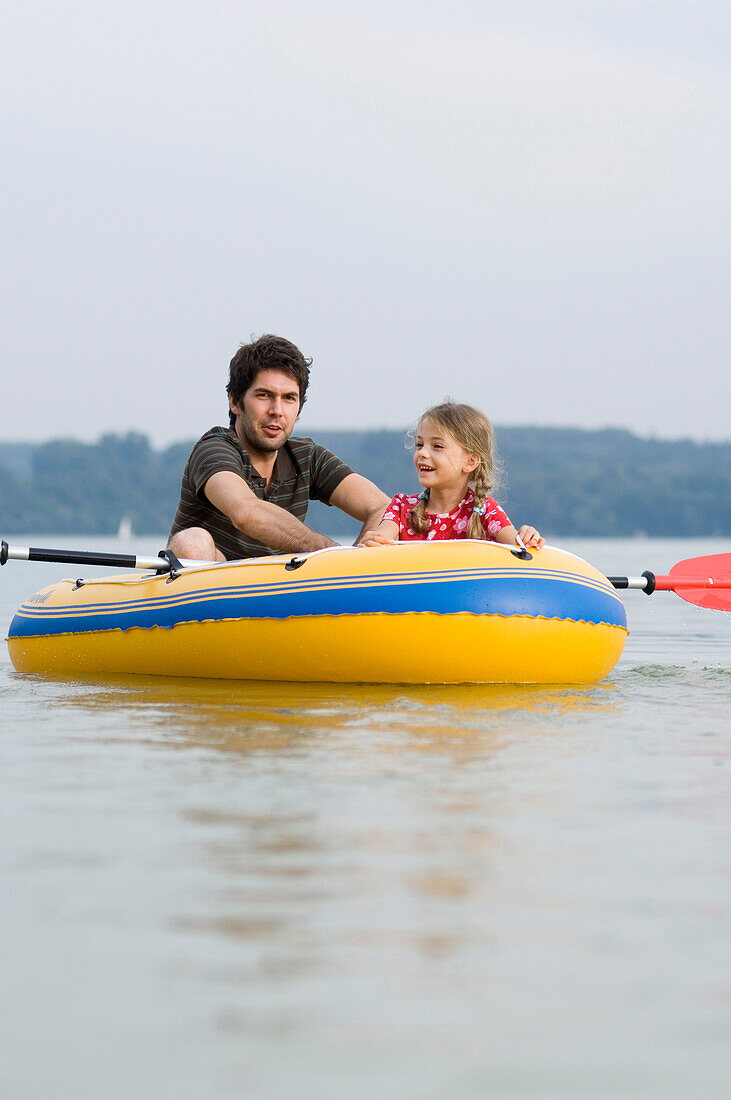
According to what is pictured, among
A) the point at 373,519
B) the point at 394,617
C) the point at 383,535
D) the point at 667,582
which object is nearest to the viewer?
the point at 394,617

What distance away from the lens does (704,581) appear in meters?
5.96

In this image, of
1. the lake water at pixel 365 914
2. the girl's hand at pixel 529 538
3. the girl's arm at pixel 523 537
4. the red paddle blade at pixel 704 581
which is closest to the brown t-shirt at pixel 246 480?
the girl's arm at pixel 523 537

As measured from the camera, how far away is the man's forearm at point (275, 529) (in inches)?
201

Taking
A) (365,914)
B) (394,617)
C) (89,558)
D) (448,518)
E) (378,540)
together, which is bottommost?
(365,914)

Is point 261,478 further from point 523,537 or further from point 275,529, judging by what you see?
point 523,537

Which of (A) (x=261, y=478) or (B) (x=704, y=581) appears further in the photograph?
(B) (x=704, y=581)

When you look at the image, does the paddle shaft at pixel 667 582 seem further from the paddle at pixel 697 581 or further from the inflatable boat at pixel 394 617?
the inflatable boat at pixel 394 617

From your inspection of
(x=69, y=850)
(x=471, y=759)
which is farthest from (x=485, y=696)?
(x=69, y=850)

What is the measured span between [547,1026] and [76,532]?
7705cm

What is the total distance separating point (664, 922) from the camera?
189cm

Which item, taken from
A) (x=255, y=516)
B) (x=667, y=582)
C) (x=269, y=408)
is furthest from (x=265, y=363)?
(x=667, y=582)

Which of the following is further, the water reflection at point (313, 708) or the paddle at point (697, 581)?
the paddle at point (697, 581)

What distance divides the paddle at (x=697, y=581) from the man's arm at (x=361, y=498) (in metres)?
1.07

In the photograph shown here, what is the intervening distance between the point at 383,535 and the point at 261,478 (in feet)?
2.75
